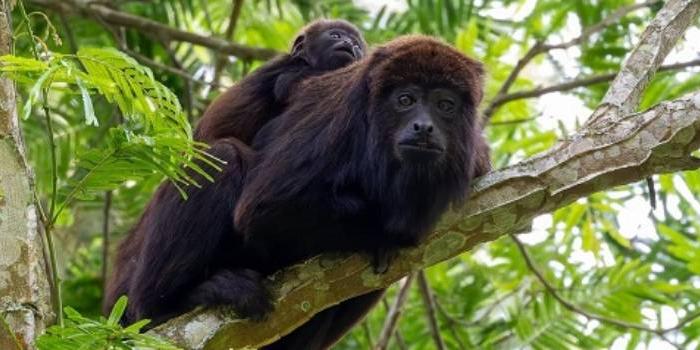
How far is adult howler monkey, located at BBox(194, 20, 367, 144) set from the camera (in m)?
5.76

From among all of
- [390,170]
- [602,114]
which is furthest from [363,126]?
[602,114]

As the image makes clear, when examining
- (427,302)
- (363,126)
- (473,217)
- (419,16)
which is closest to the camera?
(473,217)

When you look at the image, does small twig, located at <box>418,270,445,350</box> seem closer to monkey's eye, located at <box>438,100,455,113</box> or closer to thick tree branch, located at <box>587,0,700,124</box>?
monkey's eye, located at <box>438,100,455,113</box>

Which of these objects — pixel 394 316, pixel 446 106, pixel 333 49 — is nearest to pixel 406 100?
pixel 446 106

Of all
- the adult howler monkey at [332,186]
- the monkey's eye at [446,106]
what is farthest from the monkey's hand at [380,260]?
the monkey's eye at [446,106]

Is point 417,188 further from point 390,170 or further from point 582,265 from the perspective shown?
point 582,265

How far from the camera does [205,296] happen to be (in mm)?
4781

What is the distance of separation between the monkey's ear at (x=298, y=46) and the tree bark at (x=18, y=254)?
9.18 feet

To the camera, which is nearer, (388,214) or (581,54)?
(388,214)

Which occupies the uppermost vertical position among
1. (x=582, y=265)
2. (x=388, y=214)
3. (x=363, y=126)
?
(x=363, y=126)

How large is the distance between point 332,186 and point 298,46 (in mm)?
1726

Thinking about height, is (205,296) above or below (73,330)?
below

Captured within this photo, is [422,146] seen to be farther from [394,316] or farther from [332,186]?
[394,316]

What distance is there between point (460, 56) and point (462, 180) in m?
0.65
